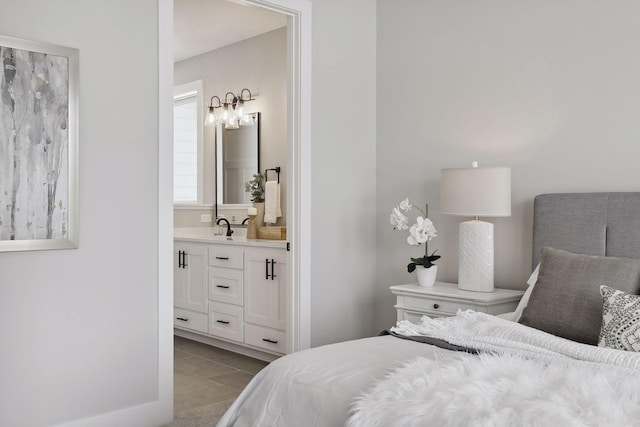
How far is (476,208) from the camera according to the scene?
130 inches

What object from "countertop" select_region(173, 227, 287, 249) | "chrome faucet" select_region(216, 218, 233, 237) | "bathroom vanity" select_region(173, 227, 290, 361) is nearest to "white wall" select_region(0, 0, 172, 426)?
"bathroom vanity" select_region(173, 227, 290, 361)

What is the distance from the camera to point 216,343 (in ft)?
16.5

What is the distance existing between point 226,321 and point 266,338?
50 centimetres

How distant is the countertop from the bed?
188 centimetres

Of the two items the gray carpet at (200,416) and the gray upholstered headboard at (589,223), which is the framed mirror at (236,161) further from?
the gray upholstered headboard at (589,223)

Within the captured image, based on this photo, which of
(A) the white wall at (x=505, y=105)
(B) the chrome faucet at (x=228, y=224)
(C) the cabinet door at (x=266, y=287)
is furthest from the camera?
(B) the chrome faucet at (x=228, y=224)

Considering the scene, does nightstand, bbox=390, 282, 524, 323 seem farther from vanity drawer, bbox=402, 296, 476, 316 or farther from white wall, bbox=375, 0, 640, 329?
white wall, bbox=375, 0, 640, 329

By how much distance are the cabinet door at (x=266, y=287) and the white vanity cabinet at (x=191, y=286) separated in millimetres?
595

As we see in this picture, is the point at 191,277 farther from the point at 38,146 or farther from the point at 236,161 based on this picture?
the point at 38,146

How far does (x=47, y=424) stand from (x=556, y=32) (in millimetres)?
3285

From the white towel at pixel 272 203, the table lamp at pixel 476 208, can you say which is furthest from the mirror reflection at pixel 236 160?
the table lamp at pixel 476 208

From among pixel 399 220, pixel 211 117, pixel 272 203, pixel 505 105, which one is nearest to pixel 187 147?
pixel 211 117

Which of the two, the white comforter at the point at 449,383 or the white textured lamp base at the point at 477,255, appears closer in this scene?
the white comforter at the point at 449,383

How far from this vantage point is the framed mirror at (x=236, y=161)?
5.42 metres
